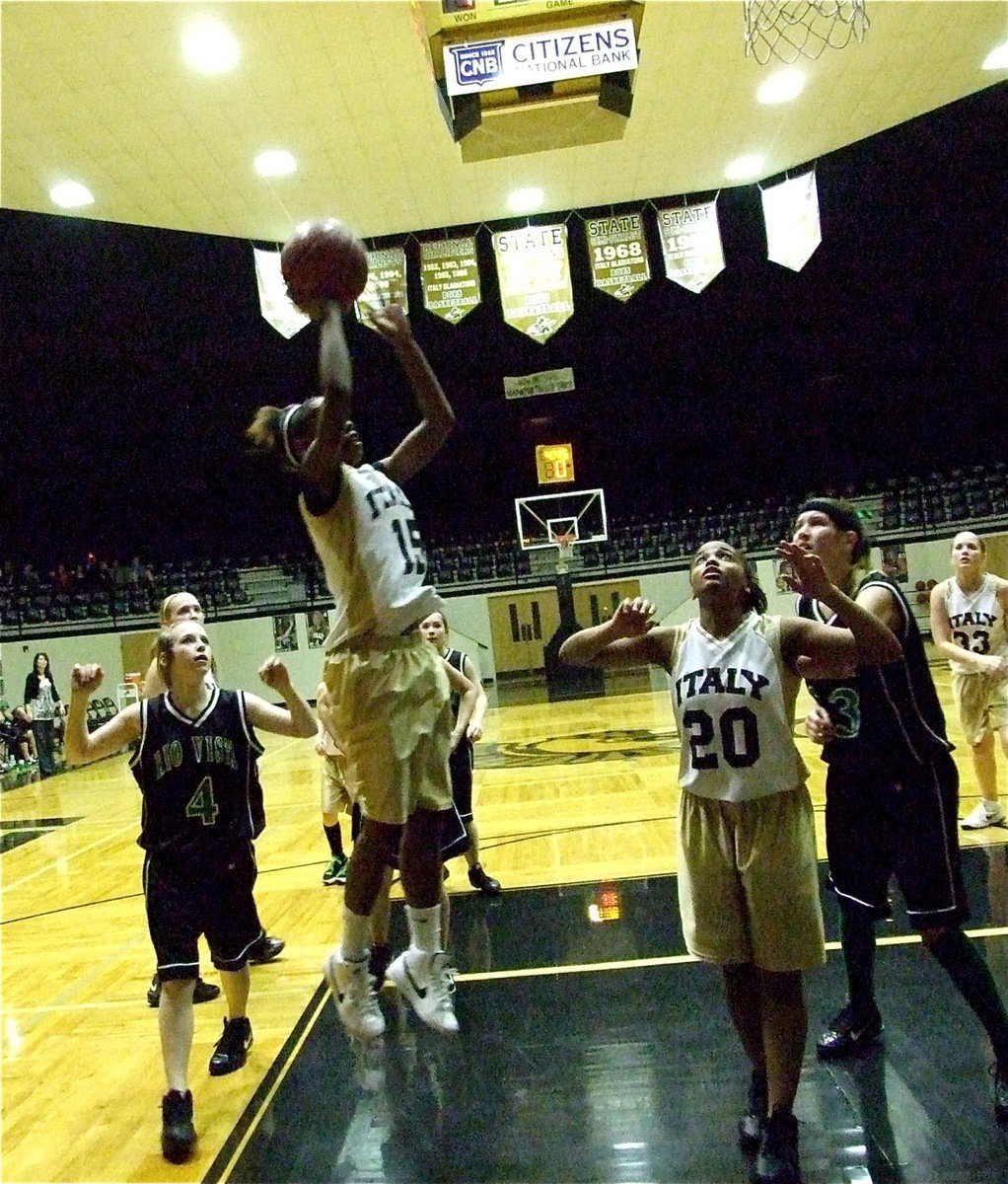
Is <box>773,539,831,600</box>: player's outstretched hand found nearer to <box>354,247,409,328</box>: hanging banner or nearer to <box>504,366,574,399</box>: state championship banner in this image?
<box>354,247,409,328</box>: hanging banner

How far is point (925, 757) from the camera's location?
2857mm

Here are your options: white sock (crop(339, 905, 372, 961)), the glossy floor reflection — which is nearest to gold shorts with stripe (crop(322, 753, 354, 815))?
the glossy floor reflection

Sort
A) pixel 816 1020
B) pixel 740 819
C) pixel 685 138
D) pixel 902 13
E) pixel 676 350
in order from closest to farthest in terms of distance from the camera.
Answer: pixel 740 819
pixel 816 1020
pixel 902 13
pixel 685 138
pixel 676 350

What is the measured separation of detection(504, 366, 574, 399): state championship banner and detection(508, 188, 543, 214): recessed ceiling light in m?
5.52

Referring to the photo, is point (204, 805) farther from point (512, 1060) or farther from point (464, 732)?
point (464, 732)

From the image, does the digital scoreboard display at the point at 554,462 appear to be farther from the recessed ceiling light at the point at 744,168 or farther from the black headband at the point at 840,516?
the black headband at the point at 840,516

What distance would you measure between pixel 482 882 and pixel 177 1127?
8.29ft

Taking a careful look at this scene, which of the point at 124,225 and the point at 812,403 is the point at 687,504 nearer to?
the point at 812,403

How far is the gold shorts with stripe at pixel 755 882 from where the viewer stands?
2.39 metres

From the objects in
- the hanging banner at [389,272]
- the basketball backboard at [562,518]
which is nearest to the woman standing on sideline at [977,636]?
the hanging banner at [389,272]

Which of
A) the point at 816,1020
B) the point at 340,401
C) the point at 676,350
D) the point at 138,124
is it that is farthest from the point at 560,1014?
the point at 676,350

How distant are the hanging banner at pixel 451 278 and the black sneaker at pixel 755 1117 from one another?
33.0 ft

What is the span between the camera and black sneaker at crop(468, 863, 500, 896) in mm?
5199

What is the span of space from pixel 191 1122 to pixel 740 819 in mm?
1902
